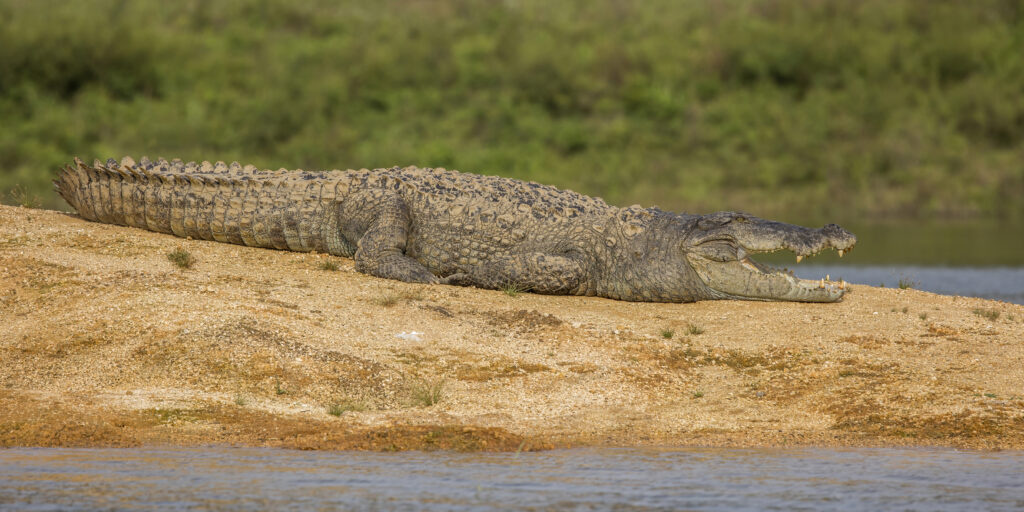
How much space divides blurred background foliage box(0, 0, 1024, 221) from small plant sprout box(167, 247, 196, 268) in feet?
59.3

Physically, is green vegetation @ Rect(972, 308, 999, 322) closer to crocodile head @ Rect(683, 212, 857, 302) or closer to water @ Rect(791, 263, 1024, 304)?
crocodile head @ Rect(683, 212, 857, 302)

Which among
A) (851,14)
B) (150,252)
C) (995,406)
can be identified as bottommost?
(995,406)

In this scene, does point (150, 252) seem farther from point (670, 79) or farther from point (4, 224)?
point (670, 79)

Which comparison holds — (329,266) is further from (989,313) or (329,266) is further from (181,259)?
(989,313)

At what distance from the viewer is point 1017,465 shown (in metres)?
5.96

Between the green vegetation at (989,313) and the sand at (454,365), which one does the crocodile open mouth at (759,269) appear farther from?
the green vegetation at (989,313)

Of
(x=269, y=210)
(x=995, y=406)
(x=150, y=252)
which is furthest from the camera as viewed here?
(x=269, y=210)

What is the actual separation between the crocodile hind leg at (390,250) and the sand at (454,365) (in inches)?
11.0

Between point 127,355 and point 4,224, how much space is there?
3542 mm

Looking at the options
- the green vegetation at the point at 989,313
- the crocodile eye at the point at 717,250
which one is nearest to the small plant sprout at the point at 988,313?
the green vegetation at the point at 989,313

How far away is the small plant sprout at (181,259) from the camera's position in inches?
362

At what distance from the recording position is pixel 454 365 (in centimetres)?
755

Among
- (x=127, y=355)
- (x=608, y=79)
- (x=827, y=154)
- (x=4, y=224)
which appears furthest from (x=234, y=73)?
(x=127, y=355)

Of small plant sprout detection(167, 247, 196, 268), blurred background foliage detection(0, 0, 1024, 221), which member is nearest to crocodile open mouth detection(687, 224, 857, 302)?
small plant sprout detection(167, 247, 196, 268)
